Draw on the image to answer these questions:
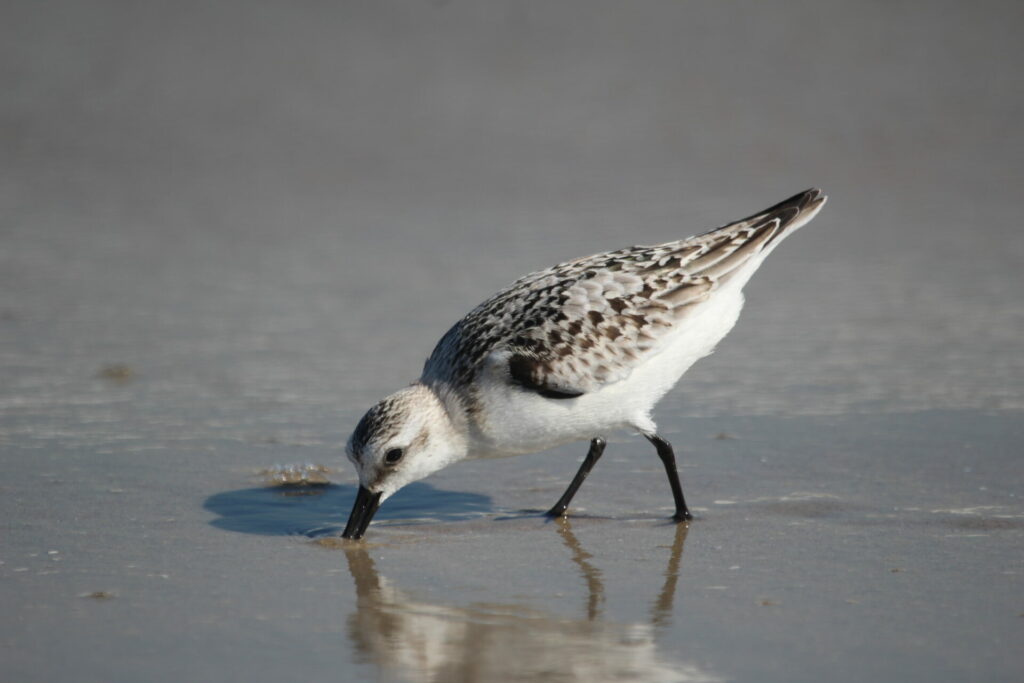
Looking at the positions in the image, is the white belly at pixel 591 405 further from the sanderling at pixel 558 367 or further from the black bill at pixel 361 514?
the black bill at pixel 361 514

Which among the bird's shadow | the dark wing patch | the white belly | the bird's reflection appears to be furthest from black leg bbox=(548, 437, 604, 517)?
the bird's reflection

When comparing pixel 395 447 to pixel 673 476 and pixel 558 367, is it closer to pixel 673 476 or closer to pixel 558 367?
pixel 558 367

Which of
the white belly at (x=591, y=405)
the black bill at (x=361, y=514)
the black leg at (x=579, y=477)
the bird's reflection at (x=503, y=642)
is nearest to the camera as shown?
the bird's reflection at (x=503, y=642)

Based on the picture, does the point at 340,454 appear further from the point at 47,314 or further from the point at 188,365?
the point at 47,314

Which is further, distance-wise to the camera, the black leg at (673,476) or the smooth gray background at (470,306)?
the black leg at (673,476)

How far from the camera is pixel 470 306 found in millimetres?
9234

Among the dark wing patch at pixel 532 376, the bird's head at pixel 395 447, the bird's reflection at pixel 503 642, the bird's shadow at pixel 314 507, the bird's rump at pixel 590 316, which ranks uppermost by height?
the bird's rump at pixel 590 316

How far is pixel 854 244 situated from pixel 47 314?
624 cm

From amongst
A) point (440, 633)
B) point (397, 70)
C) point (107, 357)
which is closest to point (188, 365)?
point (107, 357)

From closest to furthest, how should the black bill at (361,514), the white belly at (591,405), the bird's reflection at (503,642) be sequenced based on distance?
the bird's reflection at (503,642)
the black bill at (361,514)
the white belly at (591,405)

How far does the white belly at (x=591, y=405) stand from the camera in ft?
19.7

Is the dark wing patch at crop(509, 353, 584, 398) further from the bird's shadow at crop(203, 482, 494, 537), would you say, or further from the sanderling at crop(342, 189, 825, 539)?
the bird's shadow at crop(203, 482, 494, 537)

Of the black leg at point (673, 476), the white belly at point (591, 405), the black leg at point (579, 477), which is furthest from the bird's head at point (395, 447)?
the black leg at point (673, 476)

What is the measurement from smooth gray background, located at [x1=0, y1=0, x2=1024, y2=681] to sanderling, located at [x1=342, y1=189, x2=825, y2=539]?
0.35 meters
